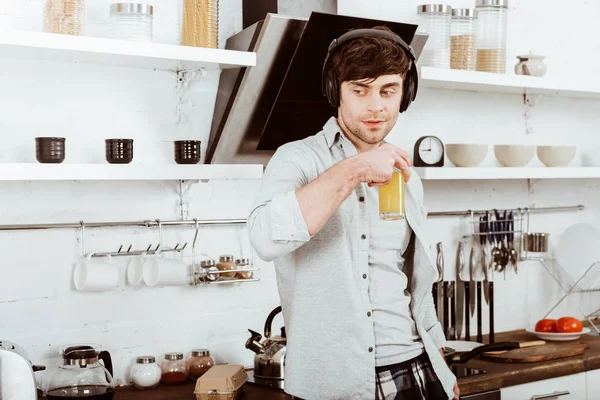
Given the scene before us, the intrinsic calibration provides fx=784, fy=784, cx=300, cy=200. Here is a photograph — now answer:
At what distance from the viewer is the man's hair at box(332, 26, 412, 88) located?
6.59 feet

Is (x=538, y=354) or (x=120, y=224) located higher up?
(x=120, y=224)

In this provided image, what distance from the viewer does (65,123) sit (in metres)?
2.59

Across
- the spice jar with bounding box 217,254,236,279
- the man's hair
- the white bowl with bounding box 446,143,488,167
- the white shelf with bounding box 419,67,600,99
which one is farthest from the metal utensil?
the man's hair

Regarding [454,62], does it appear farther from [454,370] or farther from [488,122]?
[454,370]

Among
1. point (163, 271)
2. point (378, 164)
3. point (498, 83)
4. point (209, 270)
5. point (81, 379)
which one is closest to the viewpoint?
point (378, 164)

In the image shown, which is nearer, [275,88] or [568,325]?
[275,88]

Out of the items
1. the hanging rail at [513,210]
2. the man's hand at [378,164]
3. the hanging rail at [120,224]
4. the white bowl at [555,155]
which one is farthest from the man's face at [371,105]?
the white bowl at [555,155]

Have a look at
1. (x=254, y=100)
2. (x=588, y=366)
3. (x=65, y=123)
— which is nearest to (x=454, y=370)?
(x=588, y=366)

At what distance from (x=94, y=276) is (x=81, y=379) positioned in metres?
0.36

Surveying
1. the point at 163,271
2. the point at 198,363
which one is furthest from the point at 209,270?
the point at 198,363

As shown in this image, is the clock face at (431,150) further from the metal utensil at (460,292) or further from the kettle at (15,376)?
the kettle at (15,376)

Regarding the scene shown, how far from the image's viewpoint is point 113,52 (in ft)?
7.68

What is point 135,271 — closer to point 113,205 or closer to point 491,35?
point 113,205

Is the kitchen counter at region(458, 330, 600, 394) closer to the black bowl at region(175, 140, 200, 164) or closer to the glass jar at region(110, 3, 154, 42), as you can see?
the black bowl at region(175, 140, 200, 164)
